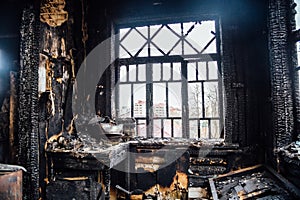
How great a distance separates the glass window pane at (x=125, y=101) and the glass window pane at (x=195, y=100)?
0.95 m

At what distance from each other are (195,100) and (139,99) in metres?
0.86

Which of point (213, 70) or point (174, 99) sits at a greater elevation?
point (213, 70)

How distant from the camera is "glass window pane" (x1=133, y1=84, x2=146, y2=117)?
3.76m

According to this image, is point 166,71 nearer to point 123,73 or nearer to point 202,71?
point 202,71

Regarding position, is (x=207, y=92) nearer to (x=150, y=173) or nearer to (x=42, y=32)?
(x=150, y=173)

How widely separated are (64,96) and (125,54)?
3.90 feet

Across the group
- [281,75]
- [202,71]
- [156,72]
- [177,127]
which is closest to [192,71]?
[202,71]

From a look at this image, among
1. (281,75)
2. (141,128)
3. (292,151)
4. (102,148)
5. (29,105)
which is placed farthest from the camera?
(141,128)

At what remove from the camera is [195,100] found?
3.60 metres

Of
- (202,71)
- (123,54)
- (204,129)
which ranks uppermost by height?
(123,54)

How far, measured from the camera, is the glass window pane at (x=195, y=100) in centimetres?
358

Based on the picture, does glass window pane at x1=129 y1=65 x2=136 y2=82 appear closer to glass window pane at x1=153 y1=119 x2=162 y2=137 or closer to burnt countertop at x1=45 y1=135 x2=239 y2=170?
glass window pane at x1=153 y1=119 x2=162 y2=137

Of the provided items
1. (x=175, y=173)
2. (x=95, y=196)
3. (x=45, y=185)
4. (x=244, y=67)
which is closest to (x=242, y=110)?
(x=244, y=67)

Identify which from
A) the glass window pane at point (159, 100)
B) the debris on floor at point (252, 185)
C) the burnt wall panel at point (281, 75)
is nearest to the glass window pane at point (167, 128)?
the glass window pane at point (159, 100)
